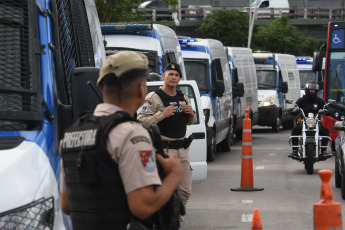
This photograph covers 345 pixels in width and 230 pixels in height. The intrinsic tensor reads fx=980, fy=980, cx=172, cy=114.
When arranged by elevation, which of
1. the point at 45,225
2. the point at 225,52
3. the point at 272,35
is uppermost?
the point at 45,225

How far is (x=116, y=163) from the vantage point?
3996 millimetres

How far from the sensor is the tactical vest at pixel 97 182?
157 inches

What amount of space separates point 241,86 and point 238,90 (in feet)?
0.80

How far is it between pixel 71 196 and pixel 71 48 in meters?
2.20

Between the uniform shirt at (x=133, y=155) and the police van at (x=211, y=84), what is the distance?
47.0ft

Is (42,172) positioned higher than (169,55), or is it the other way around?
(42,172)

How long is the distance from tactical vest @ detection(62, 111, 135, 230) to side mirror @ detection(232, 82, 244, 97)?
19.6m

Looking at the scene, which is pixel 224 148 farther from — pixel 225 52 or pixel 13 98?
pixel 13 98

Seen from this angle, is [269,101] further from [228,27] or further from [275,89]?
[228,27]

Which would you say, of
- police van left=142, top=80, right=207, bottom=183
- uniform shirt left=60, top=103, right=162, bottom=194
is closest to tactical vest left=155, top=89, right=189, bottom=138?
police van left=142, top=80, right=207, bottom=183

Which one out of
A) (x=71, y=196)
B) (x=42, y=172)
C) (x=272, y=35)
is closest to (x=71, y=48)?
(x=42, y=172)

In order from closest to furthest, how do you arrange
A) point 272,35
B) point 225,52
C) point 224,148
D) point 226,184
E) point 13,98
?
point 13,98
point 226,184
point 224,148
point 225,52
point 272,35

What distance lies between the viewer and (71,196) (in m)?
4.16

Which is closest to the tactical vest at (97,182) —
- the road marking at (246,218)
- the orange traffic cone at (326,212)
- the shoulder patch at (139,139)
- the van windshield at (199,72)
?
the shoulder patch at (139,139)
